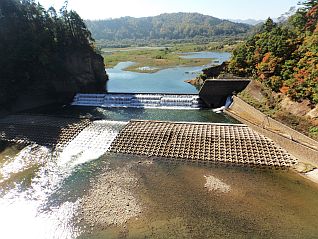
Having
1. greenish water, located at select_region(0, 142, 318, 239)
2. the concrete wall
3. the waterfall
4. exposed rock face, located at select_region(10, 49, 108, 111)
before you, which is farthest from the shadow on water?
exposed rock face, located at select_region(10, 49, 108, 111)

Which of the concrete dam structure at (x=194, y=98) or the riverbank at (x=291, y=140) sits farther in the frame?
the concrete dam structure at (x=194, y=98)

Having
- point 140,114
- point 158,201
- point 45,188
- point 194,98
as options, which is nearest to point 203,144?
point 158,201

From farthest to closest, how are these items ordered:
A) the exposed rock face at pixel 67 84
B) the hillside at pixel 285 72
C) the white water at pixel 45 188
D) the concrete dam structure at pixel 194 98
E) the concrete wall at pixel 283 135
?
the exposed rock face at pixel 67 84, the concrete dam structure at pixel 194 98, the hillside at pixel 285 72, the concrete wall at pixel 283 135, the white water at pixel 45 188

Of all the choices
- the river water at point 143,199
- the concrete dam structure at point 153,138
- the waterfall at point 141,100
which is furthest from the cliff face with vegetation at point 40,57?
the river water at point 143,199

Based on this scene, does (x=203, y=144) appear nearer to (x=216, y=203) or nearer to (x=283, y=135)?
(x=283, y=135)

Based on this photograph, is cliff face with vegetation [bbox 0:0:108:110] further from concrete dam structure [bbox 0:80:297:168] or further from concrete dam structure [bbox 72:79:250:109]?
concrete dam structure [bbox 72:79:250:109]

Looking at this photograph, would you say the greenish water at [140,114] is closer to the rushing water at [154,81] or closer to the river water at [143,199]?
the rushing water at [154,81]
